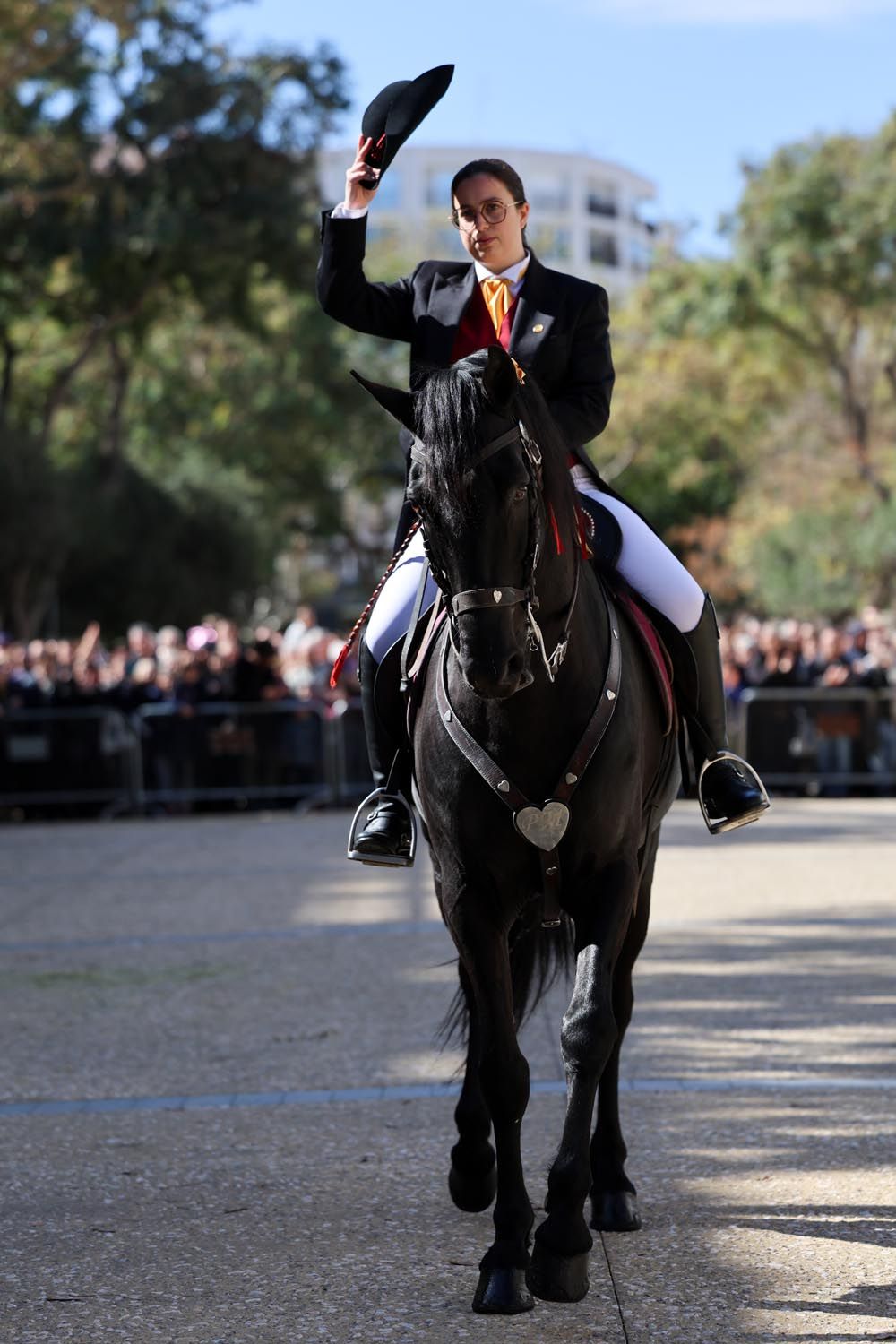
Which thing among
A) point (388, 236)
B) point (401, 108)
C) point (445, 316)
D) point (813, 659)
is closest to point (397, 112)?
point (401, 108)

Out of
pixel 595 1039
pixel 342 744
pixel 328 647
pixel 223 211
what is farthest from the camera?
pixel 223 211

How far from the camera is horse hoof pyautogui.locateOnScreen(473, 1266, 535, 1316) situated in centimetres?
448

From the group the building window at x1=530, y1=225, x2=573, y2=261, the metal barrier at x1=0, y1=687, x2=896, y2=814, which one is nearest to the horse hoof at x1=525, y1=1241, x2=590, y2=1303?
the metal barrier at x1=0, y1=687, x2=896, y2=814

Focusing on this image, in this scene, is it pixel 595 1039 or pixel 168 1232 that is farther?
pixel 168 1232

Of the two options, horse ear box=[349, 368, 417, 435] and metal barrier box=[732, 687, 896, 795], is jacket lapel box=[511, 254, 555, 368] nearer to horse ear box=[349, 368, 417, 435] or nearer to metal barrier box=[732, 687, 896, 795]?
horse ear box=[349, 368, 417, 435]

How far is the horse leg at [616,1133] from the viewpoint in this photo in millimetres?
5172

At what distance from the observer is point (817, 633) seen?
21.7 m

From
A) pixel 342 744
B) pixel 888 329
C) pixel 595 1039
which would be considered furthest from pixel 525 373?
pixel 888 329

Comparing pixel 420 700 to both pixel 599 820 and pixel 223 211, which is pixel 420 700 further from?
pixel 223 211

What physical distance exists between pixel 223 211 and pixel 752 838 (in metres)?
16.5

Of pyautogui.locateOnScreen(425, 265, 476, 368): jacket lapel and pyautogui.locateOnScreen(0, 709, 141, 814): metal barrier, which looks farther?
pyautogui.locateOnScreen(0, 709, 141, 814): metal barrier

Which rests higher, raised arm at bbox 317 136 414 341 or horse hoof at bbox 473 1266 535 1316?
raised arm at bbox 317 136 414 341

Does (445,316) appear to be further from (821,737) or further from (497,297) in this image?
(821,737)

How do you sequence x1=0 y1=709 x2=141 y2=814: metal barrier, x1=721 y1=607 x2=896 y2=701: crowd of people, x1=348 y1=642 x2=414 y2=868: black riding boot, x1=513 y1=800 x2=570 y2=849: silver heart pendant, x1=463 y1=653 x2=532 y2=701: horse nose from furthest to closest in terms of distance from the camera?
1. x1=721 y1=607 x2=896 y2=701: crowd of people
2. x1=0 y1=709 x2=141 y2=814: metal barrier
3. x1=348 y1=642 x2=414 y2=868: black riding boot
4. x1=513 y1=800 x2=570 y2=849: silver heart pendant
5. x1=463 y1=653 x2=532 y2=701: horse nose
